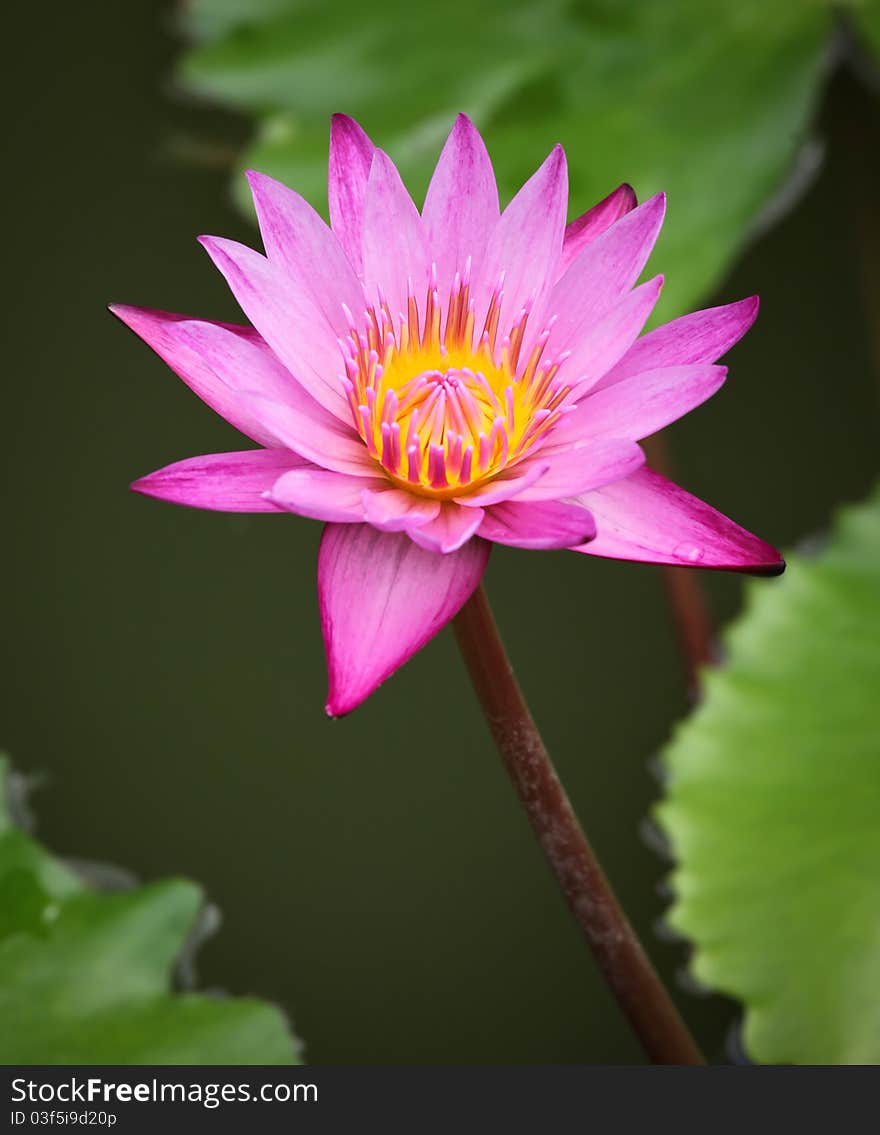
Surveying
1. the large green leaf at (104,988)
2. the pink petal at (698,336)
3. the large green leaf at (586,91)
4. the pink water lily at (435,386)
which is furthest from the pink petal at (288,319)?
the large green leaf at (586,91)

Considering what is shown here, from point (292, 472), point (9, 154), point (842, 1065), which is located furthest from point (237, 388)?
point (9, 154)

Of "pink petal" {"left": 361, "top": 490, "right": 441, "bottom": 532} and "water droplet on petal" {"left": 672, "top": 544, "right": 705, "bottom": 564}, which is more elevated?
"pink petal" {"left": 361, "top": 490, "right": 441, "bottom": 532}

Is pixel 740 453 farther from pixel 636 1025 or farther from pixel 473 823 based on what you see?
pixel 636 1025

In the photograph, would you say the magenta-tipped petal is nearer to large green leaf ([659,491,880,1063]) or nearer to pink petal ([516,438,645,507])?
pink petal ([516,438,645,507])

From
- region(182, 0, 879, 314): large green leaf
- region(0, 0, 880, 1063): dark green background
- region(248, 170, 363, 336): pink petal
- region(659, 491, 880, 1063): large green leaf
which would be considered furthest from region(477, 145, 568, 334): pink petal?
region(0, 0, 880, 1063): dark green background

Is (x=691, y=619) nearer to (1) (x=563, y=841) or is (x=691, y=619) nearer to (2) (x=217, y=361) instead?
(1) (x=563, y=841)

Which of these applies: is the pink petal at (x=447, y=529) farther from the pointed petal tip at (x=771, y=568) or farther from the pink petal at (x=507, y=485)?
the pointed petal tip at (x=771, y=568)

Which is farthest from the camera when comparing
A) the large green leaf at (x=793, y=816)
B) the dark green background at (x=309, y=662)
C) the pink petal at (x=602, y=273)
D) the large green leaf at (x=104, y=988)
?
the dark green background at (x=309, y=662)
